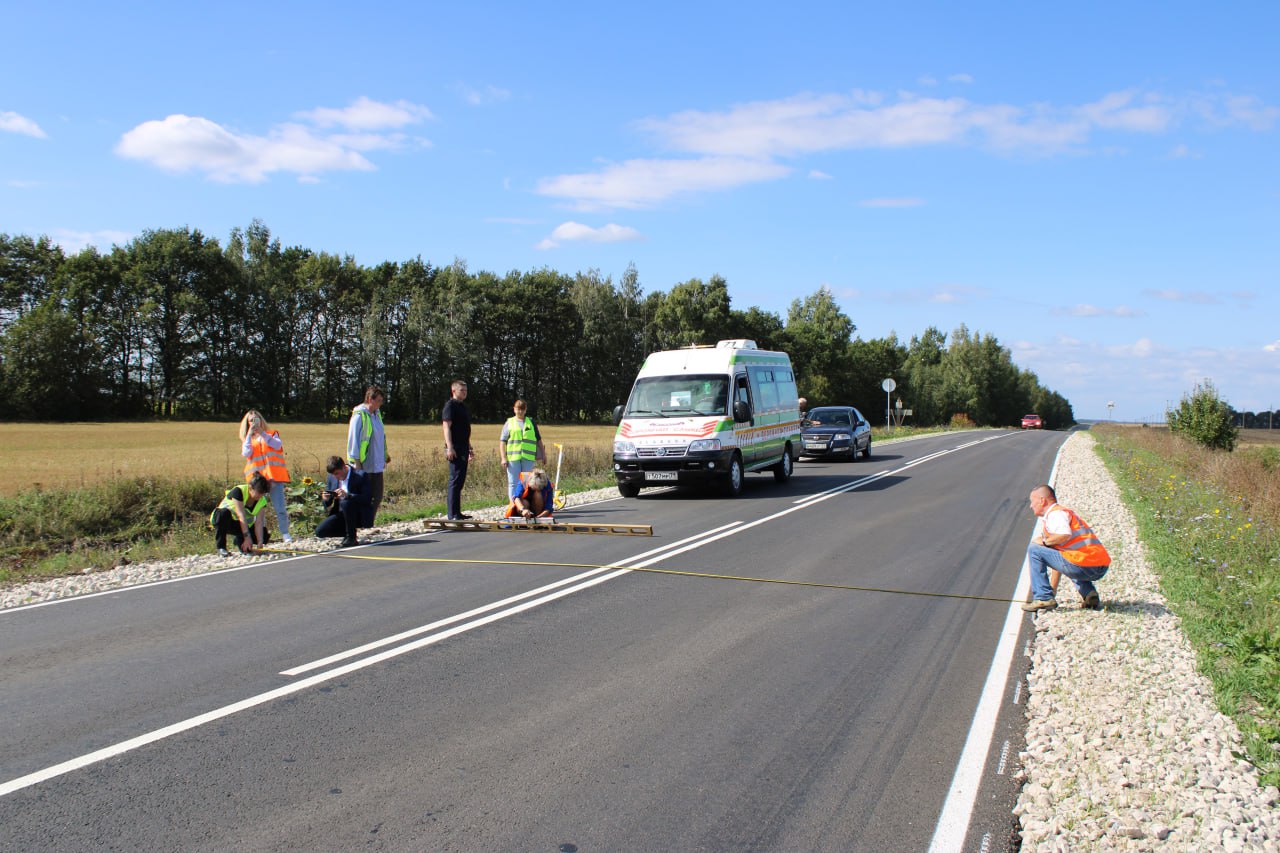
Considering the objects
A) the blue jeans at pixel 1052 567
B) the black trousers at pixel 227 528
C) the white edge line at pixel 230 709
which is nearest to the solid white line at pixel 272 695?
the white edge line at pixel 230 709

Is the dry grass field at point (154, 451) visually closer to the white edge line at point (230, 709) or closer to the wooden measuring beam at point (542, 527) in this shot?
the wooden measuring beam at point (542, 527)

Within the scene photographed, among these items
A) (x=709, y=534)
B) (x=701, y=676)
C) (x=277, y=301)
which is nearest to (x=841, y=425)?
(x=709, y=534)

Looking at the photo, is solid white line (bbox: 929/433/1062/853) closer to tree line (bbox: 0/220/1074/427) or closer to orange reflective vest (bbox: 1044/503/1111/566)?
orange reflective vest (bbox: 1044/503/1111/566)

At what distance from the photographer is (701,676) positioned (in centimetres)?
554

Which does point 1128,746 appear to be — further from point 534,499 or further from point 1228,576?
point 534,499

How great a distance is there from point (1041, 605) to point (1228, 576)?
2.16 metres

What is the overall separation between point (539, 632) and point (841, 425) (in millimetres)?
21561

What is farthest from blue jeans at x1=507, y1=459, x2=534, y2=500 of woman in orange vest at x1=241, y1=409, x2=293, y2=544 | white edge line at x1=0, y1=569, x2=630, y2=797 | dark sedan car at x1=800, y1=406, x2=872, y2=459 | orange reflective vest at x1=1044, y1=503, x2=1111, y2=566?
dark sedan car at x1=800, y1=406, x2=872, y2=459

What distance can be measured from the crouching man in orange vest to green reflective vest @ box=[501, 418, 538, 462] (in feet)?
1.67

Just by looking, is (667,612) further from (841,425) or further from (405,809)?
(841,425)

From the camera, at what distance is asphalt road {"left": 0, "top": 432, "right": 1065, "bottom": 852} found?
3.60 metres

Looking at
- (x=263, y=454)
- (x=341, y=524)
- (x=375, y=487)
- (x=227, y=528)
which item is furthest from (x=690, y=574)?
(x=227, y=528)

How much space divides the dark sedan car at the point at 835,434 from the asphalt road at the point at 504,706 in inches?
662

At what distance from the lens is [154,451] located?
118 feet
